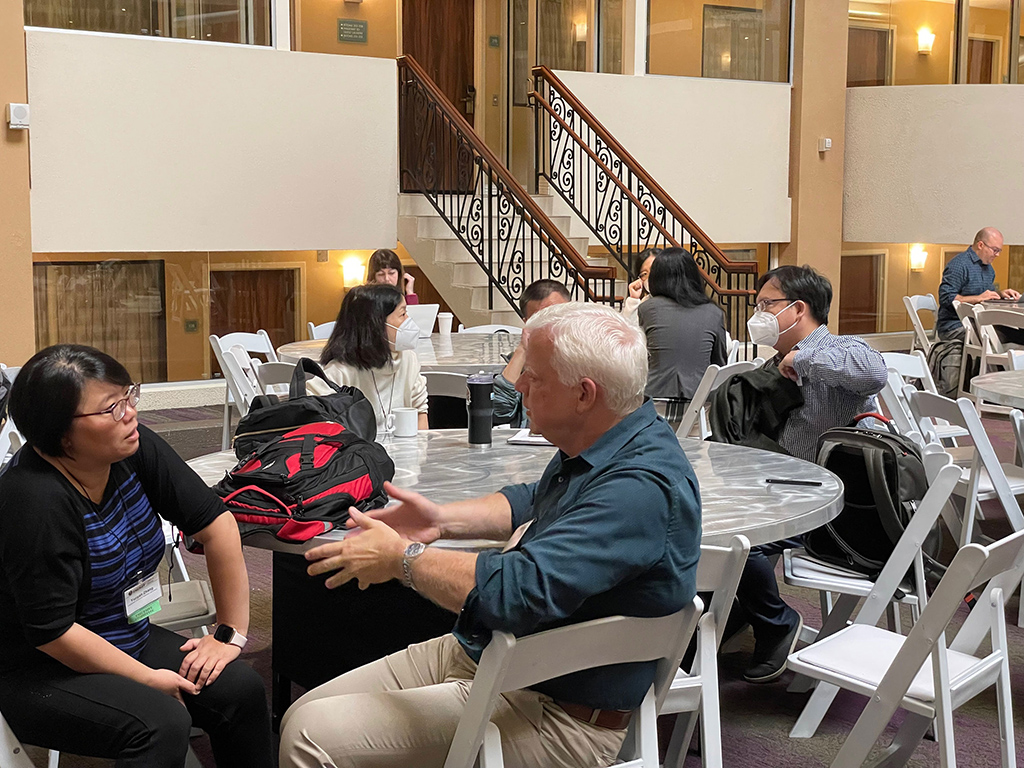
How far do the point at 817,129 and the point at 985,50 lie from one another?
2505 millimetres

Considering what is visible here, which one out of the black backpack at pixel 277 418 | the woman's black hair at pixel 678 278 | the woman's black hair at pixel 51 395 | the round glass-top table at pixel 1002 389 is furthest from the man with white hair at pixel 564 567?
the woman's black hair at pixel 678 278

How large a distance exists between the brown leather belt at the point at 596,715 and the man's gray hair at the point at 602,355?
0.53m

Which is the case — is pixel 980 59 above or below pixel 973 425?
above

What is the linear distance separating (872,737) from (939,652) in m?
0.24

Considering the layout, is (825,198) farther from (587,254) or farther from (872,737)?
(872,737)

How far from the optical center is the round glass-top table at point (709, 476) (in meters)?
2.74

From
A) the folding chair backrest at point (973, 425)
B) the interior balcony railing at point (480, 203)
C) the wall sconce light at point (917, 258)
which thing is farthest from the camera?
the wall sconce light at point (917, 258)

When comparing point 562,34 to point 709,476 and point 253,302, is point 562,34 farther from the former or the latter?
point 709,476

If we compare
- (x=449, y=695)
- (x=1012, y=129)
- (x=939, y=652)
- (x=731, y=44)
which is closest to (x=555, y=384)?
(x=449, y=695)

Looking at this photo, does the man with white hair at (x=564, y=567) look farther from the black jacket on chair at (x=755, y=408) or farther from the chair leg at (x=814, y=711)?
the black jacket on chair at (x=755, y=408)

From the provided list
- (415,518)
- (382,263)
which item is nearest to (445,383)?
(382,263)

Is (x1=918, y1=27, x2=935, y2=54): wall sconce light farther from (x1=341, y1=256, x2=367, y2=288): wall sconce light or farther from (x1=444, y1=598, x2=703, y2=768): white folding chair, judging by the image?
(x1=444, y1=598, x2=703, y2=768): white folding chair

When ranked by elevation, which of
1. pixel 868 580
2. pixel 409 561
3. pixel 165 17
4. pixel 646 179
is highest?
pixel 165 17

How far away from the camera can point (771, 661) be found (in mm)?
3650
